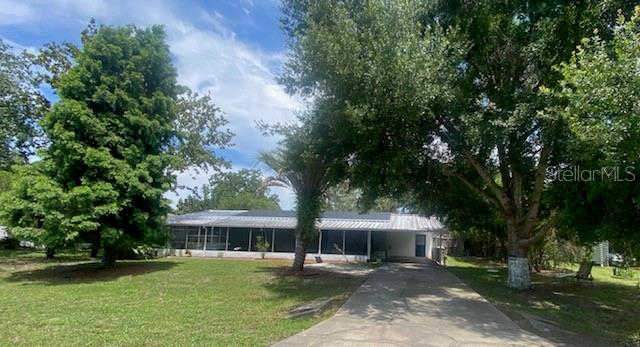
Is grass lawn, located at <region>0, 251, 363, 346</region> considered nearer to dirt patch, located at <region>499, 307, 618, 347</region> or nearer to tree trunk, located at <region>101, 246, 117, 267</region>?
tree trunk, located at <region>101, 246, 117, 267</region>

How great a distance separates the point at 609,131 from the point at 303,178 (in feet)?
42.3

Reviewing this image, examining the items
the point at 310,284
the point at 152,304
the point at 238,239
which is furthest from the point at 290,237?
the point at 152,304

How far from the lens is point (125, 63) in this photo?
17891 millimetres

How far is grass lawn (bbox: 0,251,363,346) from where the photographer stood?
739 cm

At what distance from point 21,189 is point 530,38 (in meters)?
18.6

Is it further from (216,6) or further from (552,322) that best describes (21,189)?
(552,322)

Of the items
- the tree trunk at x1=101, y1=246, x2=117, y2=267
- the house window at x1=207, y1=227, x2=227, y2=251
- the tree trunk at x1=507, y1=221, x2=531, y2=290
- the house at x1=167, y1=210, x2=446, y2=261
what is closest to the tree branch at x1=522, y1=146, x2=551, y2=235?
the tree trunk at x1=507, y1=221, x2=531, y2=290

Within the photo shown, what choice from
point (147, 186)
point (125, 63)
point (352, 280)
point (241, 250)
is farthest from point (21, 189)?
point (241, 250)

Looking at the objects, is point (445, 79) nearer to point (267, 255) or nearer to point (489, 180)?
point (489, 180)

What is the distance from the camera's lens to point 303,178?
18656 mm

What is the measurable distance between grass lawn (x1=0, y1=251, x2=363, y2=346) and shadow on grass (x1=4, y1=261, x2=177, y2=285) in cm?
4

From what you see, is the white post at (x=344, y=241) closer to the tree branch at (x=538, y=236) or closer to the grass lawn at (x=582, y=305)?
the grass lawn at (x=582, y=305)

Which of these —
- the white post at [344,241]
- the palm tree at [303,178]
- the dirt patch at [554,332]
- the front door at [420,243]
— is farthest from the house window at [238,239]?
the dirt patch at [554,332]

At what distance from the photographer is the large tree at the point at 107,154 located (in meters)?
15.5
